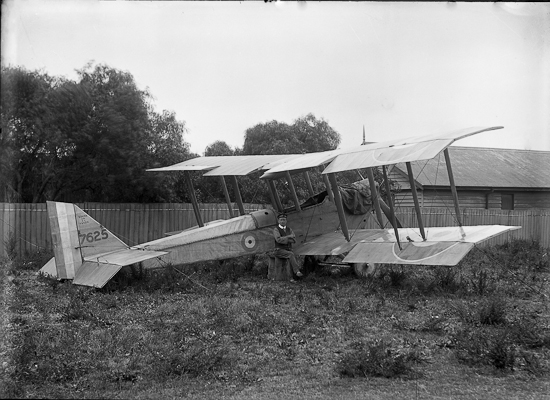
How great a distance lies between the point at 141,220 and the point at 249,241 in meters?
6.62

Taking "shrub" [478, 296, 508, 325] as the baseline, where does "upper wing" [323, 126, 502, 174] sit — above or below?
above

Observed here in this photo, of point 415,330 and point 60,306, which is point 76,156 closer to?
point 60,306

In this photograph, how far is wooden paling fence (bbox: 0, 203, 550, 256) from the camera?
15.7m

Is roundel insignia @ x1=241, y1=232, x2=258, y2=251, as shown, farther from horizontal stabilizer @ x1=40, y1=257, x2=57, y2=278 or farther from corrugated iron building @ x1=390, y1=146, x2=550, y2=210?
corrugated iron building @ x1=390, y1=146, x2=550, y2=210

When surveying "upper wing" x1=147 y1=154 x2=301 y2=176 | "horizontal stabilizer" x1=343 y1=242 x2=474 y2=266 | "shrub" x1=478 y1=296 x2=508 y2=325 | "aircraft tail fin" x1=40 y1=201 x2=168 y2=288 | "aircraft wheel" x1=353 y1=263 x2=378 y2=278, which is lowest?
"aircraft wheel" x1=353 y1=263 x2=378 y2=278

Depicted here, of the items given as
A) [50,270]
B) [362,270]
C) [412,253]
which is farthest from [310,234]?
[50,270]

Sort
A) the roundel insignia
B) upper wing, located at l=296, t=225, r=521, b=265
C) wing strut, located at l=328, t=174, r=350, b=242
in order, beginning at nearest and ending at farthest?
upper wing, located at l=296, t=225, r=521, b=265, wing strut, located at l=328, t=174, r=350, b=242, the roundel insignia

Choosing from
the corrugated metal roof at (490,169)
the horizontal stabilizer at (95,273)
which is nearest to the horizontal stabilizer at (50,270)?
the horizontal stabilizer at (95,273)

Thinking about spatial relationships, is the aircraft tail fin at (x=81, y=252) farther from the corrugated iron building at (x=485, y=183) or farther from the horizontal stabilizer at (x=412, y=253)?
the corrugated iron building at (x=485, y=183)

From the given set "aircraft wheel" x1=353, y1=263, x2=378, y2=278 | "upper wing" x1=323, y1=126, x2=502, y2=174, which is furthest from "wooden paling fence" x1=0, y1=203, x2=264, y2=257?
"upper wing" x1=323, y1=126, x2=502, y2=174

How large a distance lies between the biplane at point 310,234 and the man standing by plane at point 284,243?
19.7 inches

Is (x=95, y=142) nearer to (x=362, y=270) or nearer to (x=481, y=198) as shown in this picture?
(x=362, y=270)

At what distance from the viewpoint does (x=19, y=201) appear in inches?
619

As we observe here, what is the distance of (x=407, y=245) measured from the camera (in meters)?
11.0
